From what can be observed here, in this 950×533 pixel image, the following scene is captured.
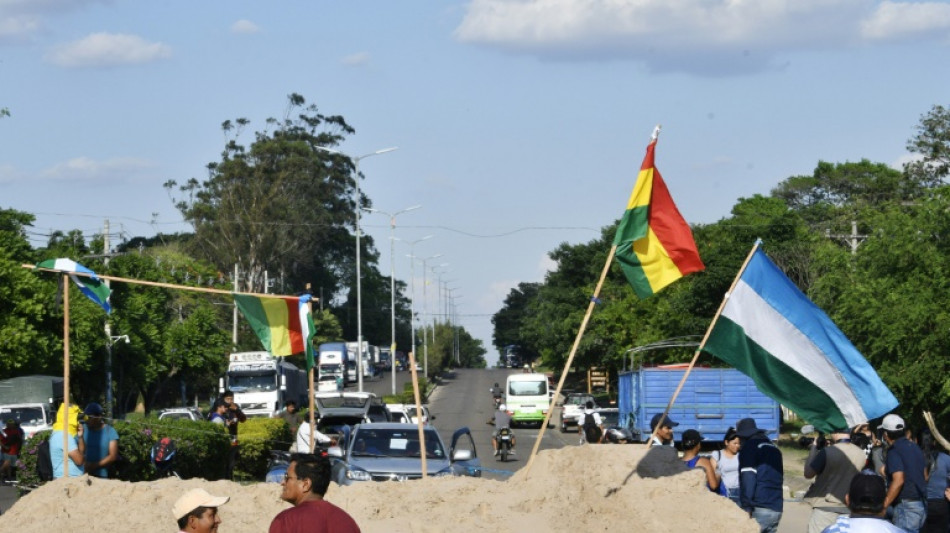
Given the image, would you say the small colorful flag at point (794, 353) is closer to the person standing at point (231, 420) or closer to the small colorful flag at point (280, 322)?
the small colorful flag at point (280, 322)

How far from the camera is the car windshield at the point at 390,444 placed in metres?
19.9

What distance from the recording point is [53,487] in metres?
13.4

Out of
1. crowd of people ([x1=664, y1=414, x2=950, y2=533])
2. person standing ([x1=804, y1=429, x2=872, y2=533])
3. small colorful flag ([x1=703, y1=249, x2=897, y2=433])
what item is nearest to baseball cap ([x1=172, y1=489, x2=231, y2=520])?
crowd of people ([x1=664, y1=414, x2=950, y2=533])

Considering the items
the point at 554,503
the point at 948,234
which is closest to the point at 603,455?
the point at 554,503

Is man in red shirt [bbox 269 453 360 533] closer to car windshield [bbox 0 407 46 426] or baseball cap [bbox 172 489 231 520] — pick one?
baseball cap [bbox 172 489 231 520]

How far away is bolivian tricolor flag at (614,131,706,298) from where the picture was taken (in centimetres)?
1316

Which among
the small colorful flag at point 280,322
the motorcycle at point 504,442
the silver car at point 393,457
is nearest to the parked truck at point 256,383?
the motorcycle at point 504,442

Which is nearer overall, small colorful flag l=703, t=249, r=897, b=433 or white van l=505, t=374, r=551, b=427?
small colorful flag l=703, t=249, r=897, b=433

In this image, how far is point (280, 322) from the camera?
16312mm

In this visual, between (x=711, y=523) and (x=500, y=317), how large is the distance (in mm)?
138533

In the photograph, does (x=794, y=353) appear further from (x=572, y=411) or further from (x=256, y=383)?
(x=572, y=411)

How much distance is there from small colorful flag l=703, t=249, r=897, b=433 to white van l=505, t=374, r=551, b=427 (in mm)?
43538

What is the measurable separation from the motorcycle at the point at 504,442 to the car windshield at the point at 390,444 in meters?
15.6

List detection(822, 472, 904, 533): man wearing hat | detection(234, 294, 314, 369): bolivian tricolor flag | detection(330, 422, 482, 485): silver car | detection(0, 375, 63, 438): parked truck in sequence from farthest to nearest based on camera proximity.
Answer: detection(0, 375, 63, 438): parked truck, detection(330, 422, 482, 485): silver car, detection(234, 294, 314, 369): bolivian tricolor flag, detection(822, 472, 904, 533): man wearing hat
